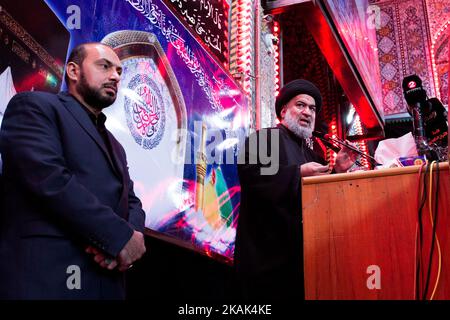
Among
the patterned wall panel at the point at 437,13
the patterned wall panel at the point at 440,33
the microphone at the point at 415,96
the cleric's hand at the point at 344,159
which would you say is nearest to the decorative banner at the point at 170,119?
the cleric's hand at the point at 344,159

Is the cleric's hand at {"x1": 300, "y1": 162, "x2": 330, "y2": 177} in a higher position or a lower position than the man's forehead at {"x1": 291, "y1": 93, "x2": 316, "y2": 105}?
lower

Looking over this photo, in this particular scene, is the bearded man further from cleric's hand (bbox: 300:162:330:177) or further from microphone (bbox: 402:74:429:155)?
microphone (bbox: 402:74:429:155)

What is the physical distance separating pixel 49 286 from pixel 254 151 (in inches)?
61.1

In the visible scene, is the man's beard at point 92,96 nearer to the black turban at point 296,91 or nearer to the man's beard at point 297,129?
the man's beard at point 297,129

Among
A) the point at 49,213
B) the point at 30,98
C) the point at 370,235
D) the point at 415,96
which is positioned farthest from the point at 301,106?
the point at 49,213

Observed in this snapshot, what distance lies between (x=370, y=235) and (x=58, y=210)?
1088mm

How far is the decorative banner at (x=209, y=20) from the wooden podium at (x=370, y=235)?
89.2 inches

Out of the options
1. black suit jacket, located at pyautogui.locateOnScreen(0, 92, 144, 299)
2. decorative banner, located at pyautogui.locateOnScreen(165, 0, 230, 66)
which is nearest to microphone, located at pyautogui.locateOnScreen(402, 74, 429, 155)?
decorative banner, located at pyautogui.locateOnScreen(165, 0, 230, 66)

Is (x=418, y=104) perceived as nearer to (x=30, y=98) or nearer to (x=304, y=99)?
(x=304, y=99)

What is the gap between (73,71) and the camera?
2104 mm

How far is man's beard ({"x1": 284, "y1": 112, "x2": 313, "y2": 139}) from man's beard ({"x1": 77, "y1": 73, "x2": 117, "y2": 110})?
5.12 ft

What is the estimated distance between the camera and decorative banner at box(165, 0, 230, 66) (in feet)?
12.8

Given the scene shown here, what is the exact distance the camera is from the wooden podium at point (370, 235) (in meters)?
1.57

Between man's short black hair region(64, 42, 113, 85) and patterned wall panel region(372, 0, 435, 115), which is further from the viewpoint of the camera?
patterned wall panel region(372, 0, 435, 115)
